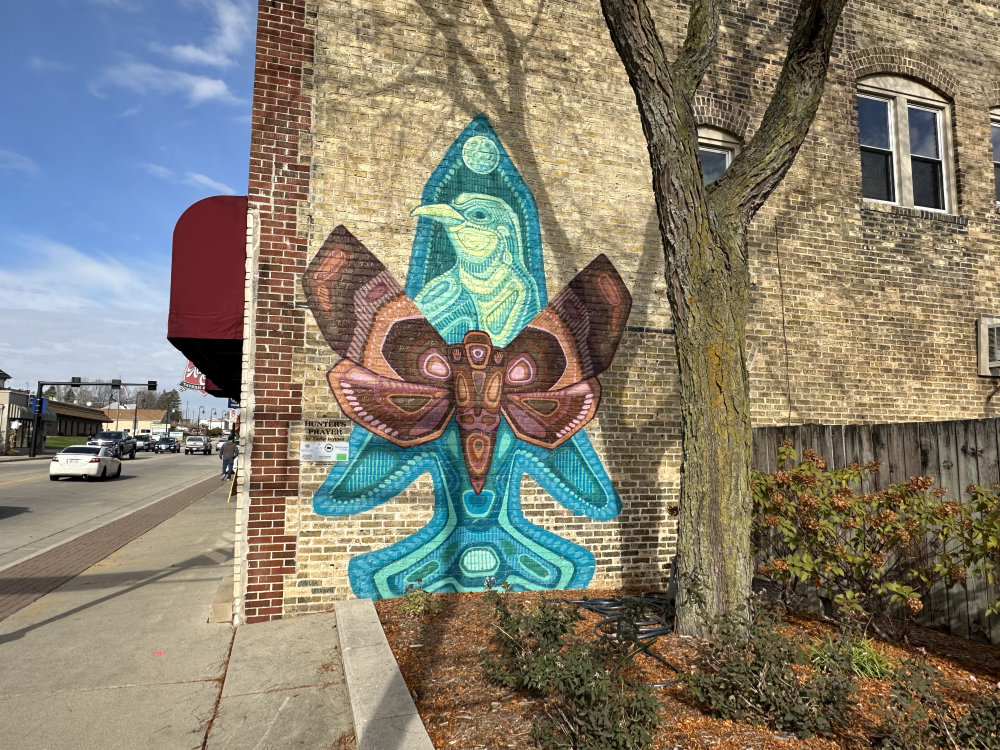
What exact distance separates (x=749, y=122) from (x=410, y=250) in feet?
16.2

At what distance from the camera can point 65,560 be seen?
359 inches

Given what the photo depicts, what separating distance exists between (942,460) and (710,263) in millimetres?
2751

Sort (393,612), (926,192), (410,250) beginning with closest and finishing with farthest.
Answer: (393,612)
(410,250)
(926,192)

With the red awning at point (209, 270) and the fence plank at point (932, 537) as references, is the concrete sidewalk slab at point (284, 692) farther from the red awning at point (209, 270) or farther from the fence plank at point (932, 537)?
the fence plank at point (932, 537)

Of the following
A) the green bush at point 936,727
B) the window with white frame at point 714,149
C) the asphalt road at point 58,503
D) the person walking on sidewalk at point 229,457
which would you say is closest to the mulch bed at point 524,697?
the green bush at point 936,727

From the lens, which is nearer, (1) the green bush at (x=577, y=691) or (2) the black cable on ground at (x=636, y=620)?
(1) the green bush at (x=577, y=691)

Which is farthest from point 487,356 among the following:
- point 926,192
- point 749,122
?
point 926,192

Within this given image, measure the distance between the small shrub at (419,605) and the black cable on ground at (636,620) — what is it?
125cm

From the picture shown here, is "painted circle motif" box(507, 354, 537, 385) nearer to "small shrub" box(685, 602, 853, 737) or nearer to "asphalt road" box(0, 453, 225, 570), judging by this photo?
"small shrub" box(685, 602, 853, 737)

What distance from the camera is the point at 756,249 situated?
26.9ft

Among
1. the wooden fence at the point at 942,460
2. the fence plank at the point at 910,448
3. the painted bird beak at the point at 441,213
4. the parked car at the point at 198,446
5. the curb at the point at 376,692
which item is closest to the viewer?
the curb at the point at 376,692

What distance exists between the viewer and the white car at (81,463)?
75.4 ft

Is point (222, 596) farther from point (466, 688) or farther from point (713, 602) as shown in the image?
point (713, 602)

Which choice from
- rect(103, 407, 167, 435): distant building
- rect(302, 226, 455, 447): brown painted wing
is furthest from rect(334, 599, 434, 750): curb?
rect(103, 407, 167, 435): distant building
